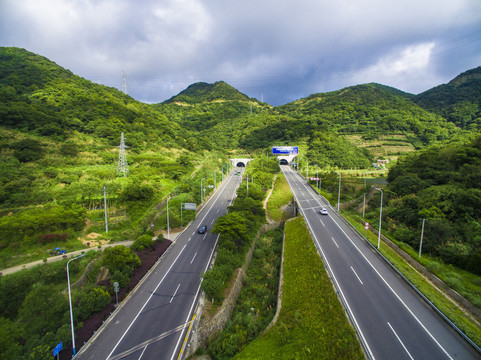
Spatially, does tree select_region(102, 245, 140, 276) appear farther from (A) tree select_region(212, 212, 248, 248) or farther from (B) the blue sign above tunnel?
(B) the blue sign above tunnel

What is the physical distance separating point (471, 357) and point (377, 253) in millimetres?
12161

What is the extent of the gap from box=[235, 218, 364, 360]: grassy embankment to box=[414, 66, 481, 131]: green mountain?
136 meters

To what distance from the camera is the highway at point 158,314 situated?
14945mm

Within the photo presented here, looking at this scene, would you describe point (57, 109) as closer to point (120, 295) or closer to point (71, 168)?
point (71, 168)

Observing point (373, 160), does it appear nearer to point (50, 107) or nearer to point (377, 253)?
point (377, 253)

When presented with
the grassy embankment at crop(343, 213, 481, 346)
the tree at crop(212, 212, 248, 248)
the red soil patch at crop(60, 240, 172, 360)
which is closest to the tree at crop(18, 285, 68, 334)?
the red soil patch at crop(60, 240, 172, 360)

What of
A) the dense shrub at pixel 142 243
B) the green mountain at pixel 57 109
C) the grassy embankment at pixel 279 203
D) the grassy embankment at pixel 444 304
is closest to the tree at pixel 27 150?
the green mountain at pixel 57 109

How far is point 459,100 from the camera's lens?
439 ft

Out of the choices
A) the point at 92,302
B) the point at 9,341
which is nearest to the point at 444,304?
the point at 92,302

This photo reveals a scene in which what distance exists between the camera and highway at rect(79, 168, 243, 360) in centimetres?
1495

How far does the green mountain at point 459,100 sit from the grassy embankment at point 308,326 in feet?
447

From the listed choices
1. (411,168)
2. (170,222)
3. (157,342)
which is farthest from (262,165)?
(157,342)

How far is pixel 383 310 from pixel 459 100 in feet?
585

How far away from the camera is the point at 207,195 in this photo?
174ft
